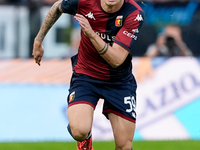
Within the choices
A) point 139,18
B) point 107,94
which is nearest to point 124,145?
point 107,94

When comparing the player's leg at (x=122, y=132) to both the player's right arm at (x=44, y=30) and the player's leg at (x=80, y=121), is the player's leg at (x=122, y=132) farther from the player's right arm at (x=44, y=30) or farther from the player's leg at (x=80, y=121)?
the player's right arm at (x=44, y=30)

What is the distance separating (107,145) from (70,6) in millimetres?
3201

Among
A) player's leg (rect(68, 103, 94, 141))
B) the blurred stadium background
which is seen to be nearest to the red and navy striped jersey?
player's leg (rect(68, 103, 94, 141))

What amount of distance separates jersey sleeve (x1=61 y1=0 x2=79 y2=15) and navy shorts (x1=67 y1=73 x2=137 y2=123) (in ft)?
2.40

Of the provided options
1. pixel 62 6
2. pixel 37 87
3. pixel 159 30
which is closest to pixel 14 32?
pixel 37 87

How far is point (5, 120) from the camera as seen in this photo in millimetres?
8297

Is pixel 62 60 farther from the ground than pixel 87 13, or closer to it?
closer to it

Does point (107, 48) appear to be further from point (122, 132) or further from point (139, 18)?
point (122, 132)

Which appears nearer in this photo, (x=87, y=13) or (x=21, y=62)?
(x=87, y=13)

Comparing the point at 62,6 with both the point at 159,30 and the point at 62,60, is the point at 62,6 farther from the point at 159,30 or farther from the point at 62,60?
the point at 159,30

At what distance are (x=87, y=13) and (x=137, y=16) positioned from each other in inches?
21.3

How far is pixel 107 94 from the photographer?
17.1 ft

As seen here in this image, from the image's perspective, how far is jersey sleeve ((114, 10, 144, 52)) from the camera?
4.89m

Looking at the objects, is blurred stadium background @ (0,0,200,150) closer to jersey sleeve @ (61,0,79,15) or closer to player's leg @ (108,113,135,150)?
player's leg @ (108,113,135,150)
